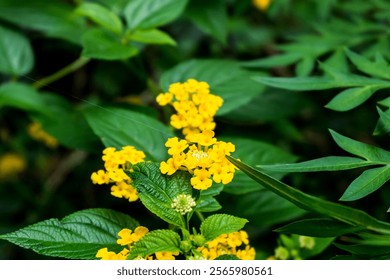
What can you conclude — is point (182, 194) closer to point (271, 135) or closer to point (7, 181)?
point (271, 135)

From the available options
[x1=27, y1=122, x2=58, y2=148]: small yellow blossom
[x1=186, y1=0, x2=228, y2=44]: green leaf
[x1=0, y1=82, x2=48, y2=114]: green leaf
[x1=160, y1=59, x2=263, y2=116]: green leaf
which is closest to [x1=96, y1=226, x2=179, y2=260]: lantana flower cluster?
[x1=160, y1=59, x2=263, y2=116]: green leaf

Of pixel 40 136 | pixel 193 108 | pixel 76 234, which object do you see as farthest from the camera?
pixel 40 136

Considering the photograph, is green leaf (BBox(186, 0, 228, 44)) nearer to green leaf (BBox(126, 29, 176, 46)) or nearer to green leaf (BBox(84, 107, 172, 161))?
green leaf (BBox(126, 29, 176, 46))

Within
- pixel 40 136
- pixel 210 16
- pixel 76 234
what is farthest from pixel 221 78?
pixel 40 136

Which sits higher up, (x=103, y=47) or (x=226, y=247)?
(x=103, y=47)

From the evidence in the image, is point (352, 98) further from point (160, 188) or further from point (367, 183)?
point (160, 188)
